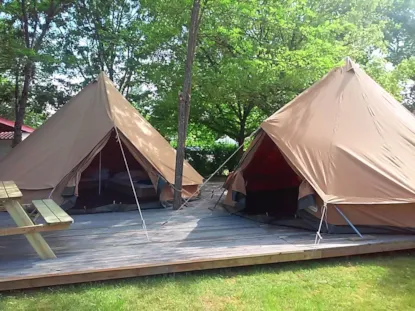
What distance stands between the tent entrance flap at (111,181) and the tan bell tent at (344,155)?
1.87 meters

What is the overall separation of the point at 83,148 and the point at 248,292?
396 cm

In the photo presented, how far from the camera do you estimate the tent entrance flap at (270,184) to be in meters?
5.93

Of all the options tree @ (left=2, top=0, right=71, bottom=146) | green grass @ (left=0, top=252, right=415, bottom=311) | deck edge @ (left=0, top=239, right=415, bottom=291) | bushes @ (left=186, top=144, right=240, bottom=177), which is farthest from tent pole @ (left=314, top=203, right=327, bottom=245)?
tree @ (left=2, top=0, right=71, bottom=146)

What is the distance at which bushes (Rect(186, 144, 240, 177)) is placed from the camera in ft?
42.9

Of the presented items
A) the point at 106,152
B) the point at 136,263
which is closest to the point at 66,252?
the point at 136,263

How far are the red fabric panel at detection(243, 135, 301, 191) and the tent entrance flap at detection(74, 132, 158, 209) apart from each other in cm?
179

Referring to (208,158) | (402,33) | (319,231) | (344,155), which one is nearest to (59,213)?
(319,231)

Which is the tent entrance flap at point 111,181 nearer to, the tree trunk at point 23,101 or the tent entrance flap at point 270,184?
the tent entrance flap at point 270,184

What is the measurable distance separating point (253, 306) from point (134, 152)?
3885 mm

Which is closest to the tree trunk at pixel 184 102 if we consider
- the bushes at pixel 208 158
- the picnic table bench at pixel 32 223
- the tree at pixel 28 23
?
the picnic table bench at pixel 32 223

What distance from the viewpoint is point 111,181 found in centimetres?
823

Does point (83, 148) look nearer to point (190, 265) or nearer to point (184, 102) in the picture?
point (184, 102)

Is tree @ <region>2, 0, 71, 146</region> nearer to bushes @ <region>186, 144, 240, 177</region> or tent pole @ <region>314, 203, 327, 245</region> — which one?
bushes @ <region>186, 144, 240, 177</region>

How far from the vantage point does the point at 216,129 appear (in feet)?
38.9
